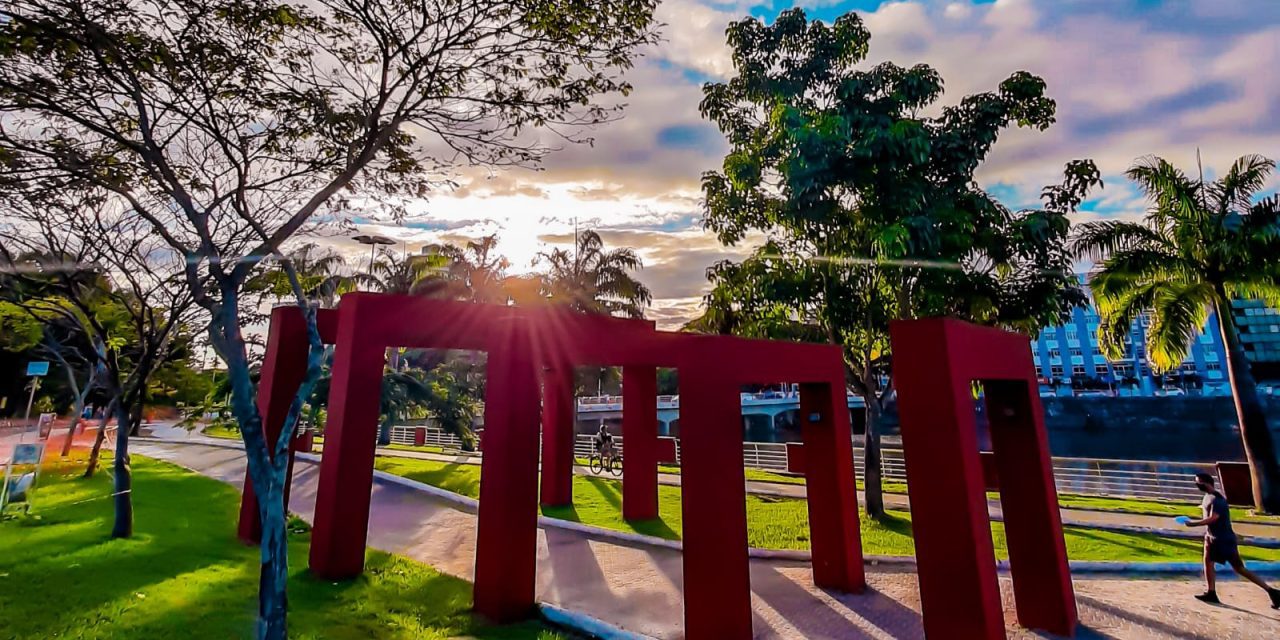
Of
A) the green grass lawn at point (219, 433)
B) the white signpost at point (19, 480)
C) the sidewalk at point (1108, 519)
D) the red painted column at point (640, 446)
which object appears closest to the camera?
the white signpost at point (19, 480)

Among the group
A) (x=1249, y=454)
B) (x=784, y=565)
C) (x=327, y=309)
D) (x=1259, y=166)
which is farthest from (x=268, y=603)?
(x=1259, y=166)

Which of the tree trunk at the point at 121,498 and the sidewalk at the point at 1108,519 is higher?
the tree trunk at the point at 121,498

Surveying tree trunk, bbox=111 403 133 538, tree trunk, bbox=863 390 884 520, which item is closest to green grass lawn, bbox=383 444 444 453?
tree trunk, bbox=111 403 133 538

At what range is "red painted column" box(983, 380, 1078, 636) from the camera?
20.6 ft

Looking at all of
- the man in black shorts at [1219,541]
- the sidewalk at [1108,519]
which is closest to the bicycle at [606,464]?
the sidewalk at [1108,519]

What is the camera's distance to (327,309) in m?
9.77

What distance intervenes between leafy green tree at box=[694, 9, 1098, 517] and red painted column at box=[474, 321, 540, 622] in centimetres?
647

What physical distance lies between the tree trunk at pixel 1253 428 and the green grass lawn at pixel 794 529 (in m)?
4.34

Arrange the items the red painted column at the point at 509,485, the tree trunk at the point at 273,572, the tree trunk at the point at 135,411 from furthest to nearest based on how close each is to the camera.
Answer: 1. the tree trunk at the point at 135,411
2. the red painted column at the point at 509,485
3. the tree trunk at the point at 273,572

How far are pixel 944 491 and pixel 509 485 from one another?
4.77m

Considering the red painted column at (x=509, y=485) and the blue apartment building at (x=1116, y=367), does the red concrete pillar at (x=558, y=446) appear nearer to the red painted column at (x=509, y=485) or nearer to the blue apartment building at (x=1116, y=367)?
the red painted column at (x=509, y=485)

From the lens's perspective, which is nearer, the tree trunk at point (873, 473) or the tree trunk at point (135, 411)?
the tree trunk at point (135, 411)

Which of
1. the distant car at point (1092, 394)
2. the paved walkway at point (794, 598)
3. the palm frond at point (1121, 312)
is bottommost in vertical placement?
the paved walkway at point (794, 598)

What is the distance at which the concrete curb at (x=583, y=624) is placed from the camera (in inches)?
235
